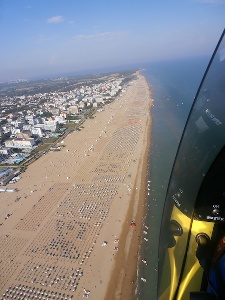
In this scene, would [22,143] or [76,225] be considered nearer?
[76,225]

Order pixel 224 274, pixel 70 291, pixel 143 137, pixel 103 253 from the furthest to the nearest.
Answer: pixel 143 137, pixel 103 253, pixel 70 291, pixel 224 274

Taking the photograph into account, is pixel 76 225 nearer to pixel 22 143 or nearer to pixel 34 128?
pixel 22 143

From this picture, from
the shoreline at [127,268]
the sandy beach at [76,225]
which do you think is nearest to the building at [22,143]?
the sandy beach at [76,225]

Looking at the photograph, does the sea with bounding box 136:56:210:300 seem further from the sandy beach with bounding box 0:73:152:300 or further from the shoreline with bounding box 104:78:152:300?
the sandy beach with bounding box 0:73:152:300

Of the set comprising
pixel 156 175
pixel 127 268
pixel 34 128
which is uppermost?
pixel 34 128

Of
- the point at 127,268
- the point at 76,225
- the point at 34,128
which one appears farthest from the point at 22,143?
the point at 127,268

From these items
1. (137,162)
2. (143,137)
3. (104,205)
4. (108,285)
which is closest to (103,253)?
(108,285)

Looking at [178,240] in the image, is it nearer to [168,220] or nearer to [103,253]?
[168,220]

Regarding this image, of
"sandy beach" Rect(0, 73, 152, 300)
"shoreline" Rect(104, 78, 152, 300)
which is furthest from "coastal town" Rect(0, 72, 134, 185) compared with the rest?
"shoreline" Rect(104, 78, 152, 300)

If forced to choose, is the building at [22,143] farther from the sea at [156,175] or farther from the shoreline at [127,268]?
the shoreline at [127,268]
